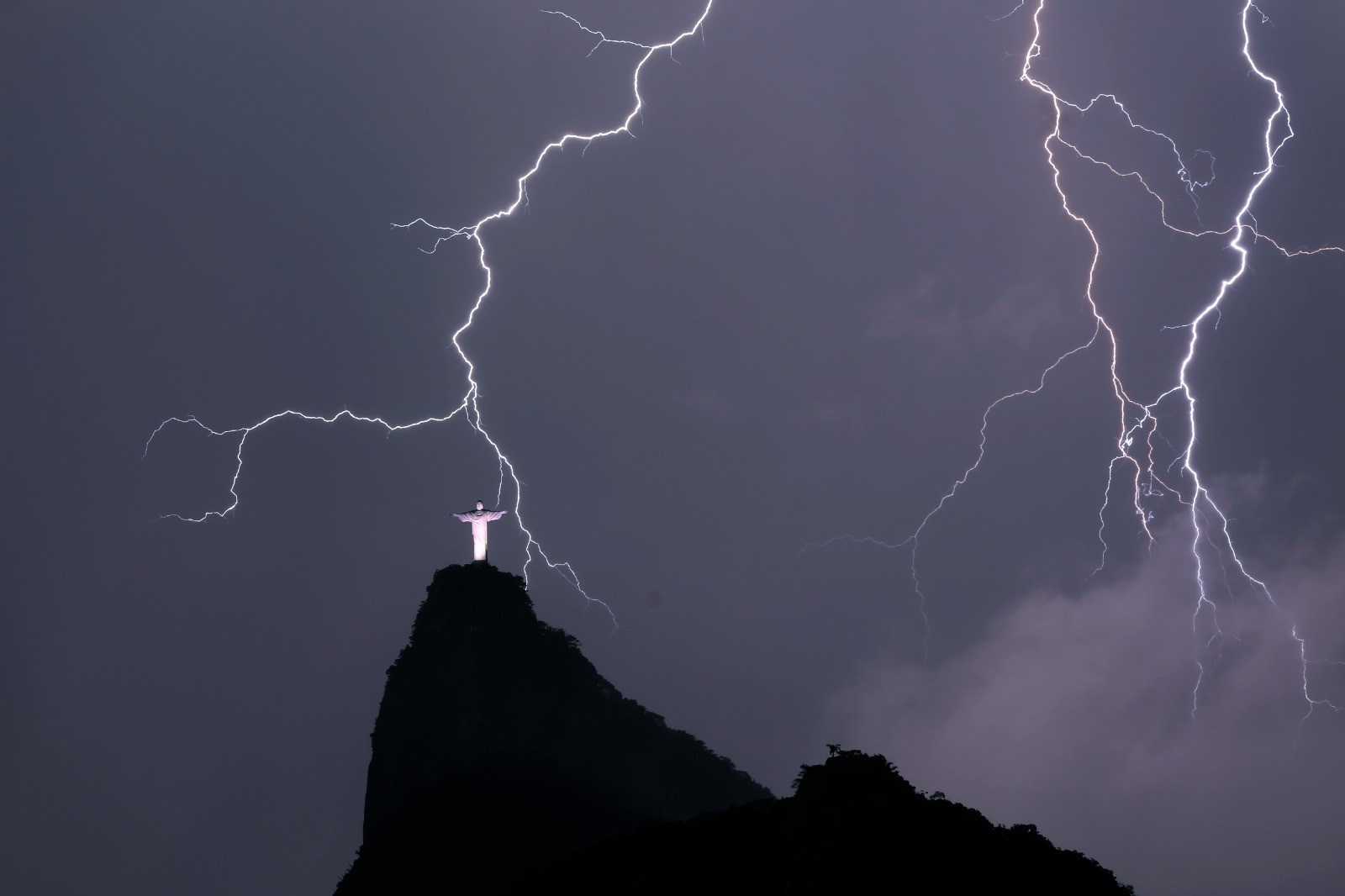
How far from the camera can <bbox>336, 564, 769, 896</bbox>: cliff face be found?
61.1 feet

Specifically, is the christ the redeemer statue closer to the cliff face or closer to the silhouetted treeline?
the cliff face

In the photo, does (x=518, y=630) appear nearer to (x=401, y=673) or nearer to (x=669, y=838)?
(x=401, y=673)

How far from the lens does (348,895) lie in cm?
1831

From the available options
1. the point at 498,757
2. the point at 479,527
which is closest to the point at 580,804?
the point at 498,757

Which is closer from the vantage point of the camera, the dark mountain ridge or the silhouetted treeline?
the silhouetted treeline

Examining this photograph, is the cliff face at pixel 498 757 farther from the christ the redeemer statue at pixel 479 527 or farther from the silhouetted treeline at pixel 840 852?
the silhouetted treeline at pixel 840 852

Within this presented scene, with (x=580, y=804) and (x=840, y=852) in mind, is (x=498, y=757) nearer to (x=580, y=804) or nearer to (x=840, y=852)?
(x=580, y=804)

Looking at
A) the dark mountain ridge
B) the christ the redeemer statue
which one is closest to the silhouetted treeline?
the dark mountain ridge

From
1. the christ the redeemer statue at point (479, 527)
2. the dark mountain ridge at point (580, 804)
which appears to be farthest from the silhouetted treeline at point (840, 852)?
the christ the redeemer statue at point (479, 527)

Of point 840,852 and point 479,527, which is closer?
point 840,852

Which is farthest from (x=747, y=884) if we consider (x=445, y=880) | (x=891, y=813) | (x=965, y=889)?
(x=445, y=880)

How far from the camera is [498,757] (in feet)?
67.3

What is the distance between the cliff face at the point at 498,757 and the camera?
1862 cm

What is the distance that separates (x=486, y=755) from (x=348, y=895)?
360cm
